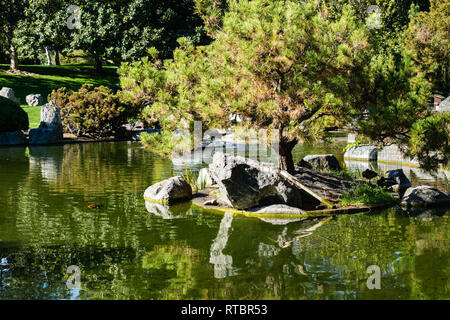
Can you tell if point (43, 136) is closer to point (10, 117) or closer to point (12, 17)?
point (10, 117)

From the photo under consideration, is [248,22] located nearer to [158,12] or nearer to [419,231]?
[419,231]

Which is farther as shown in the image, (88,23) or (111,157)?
(88,23)

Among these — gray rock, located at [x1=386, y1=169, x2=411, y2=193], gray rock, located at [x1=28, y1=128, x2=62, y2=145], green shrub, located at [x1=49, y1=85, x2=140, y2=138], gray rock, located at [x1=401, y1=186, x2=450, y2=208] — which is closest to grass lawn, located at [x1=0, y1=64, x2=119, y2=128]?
green shrub, located at [x1=49, y1=85, x2=140, y2=138]

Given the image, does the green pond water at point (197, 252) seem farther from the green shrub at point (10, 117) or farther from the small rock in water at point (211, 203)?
the green shrub at point (10, 117)

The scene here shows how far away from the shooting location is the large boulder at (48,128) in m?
25.4

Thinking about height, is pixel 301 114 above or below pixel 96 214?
above

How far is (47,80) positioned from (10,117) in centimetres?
1413

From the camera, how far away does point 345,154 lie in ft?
69.4

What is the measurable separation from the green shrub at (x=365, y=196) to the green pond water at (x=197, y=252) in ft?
1.79

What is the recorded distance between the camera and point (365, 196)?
1223cm

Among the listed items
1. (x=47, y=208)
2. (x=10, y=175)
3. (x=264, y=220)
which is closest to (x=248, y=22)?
(x=264, y=220)

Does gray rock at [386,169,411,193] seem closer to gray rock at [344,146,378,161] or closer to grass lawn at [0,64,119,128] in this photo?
gray rock at [344,146,378,161]

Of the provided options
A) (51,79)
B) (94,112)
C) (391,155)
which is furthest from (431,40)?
(51,79)

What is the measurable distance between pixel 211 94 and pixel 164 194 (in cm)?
274
